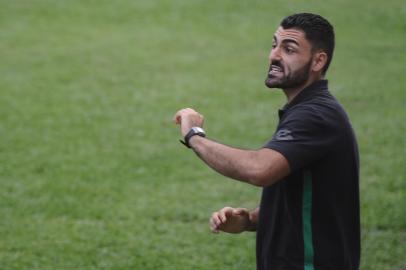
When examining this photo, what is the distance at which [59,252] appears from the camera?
6.41 m

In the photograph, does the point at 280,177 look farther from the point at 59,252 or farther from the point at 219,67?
the point at 219,67

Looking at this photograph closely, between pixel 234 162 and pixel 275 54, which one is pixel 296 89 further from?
pixel 234 162

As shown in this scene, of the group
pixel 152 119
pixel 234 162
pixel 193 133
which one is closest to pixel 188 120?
pixel 193 133

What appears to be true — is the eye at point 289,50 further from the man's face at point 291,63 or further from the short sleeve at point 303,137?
the short sleeve at point 303,137

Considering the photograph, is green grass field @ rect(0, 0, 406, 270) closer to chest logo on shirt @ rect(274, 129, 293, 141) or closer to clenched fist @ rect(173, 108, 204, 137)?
clenched fist @ rect(173, 108, 204, 137)

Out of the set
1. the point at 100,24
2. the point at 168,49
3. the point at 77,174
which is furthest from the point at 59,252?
the point at 100,24

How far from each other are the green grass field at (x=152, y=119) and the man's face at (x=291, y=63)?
120 inches

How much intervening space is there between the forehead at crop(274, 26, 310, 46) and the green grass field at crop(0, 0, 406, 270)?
3048mm

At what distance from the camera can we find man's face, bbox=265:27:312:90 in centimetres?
343

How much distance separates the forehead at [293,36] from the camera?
3.47 m

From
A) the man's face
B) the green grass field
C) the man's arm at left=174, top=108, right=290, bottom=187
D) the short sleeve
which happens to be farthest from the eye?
the green grass field

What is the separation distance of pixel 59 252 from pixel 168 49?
913 cm

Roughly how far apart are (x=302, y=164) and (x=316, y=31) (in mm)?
647

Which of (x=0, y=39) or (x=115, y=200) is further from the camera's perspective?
(x=0, y=39)
